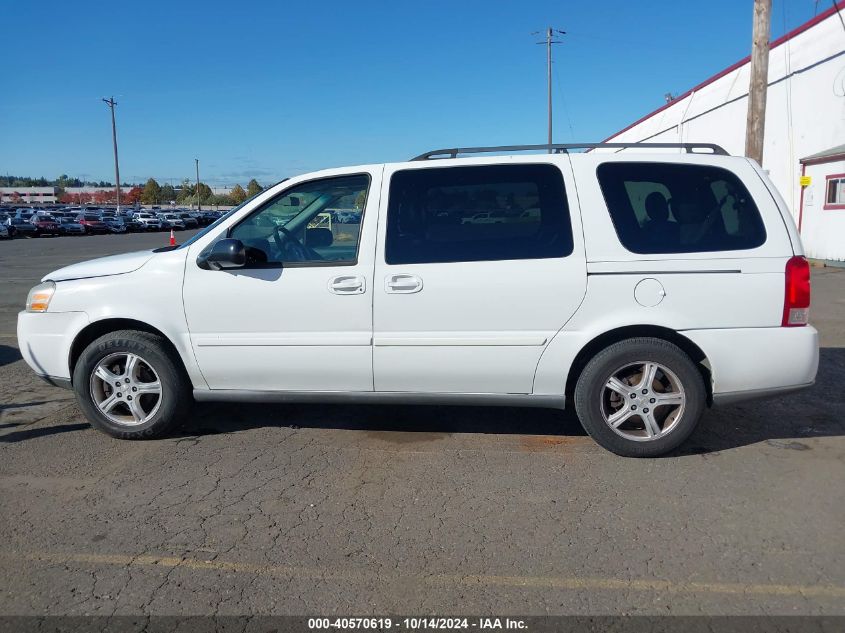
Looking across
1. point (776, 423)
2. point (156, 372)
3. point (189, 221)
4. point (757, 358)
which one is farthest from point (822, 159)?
→ point (189, 221)

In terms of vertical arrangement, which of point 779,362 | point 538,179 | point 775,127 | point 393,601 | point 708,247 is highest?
point 775,127

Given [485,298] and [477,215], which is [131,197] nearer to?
[477,215]

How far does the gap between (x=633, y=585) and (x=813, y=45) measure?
Result: 726 inches

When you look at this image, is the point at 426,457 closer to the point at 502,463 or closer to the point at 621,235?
the point at 502,463

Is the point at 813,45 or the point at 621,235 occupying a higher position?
the point at 813,45

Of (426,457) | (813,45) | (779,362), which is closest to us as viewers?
(779,362)

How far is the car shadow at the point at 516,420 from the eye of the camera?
4805 millimetres

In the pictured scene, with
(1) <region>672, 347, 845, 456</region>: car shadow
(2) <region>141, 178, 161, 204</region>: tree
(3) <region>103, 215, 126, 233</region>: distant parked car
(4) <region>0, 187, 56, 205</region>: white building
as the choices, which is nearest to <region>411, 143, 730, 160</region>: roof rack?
(1) <region>672, 347, 845, 456</region>: car shadow

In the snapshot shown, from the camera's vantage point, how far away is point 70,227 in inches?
1753

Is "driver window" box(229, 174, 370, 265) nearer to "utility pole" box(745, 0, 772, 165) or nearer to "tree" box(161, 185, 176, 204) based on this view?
"utility pole" box(745, 0, 772, 165)

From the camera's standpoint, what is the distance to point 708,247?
163 inches

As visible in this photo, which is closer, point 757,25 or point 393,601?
point 393,601

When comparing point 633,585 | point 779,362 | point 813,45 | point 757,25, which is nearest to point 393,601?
point 633,585

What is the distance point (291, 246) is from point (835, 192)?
15.9 m
